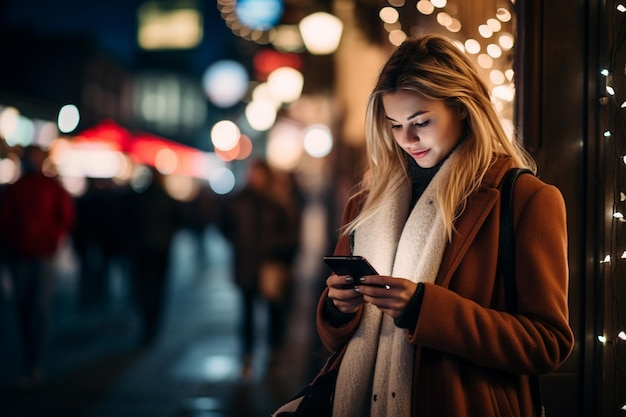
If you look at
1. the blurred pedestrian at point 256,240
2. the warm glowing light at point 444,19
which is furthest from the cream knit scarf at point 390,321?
the blurred pedestrian at point 256,240

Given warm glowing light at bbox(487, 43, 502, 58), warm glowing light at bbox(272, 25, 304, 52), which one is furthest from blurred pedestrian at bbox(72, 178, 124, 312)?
warm glowing light at bbox(487, 43, 502, 58)

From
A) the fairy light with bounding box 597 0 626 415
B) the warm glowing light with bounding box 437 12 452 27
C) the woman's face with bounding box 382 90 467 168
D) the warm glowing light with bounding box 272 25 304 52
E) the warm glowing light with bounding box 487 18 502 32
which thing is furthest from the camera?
the warm glowing light with bounding box 272 25 304 52

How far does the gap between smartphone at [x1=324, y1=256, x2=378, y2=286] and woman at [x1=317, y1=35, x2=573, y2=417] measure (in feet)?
0.11

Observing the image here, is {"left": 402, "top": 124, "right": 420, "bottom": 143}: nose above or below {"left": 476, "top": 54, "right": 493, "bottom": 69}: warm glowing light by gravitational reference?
below

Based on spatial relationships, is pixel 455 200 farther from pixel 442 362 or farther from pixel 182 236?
pixel 182 236

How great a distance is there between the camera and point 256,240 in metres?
7.76

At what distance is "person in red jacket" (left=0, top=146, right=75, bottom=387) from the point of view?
6.77 metres

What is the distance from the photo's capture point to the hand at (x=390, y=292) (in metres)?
2.13

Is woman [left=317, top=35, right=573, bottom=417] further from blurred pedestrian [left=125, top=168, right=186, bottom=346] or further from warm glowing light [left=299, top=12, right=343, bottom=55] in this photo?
warm glowing light [left=299, top=12, right=343, bottom=55]

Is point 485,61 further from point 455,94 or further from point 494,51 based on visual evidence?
point 455,94

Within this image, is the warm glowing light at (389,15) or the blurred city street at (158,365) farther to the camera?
the warm glowing light at (389,15)

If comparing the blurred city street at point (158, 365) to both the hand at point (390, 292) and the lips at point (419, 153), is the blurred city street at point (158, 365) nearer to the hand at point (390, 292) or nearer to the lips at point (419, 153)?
the lips at point (419, 153)

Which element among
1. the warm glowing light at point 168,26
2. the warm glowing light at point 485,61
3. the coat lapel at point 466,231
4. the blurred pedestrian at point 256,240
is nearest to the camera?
the coat lapel at point 466,231

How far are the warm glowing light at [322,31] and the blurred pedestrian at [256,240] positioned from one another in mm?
2335
